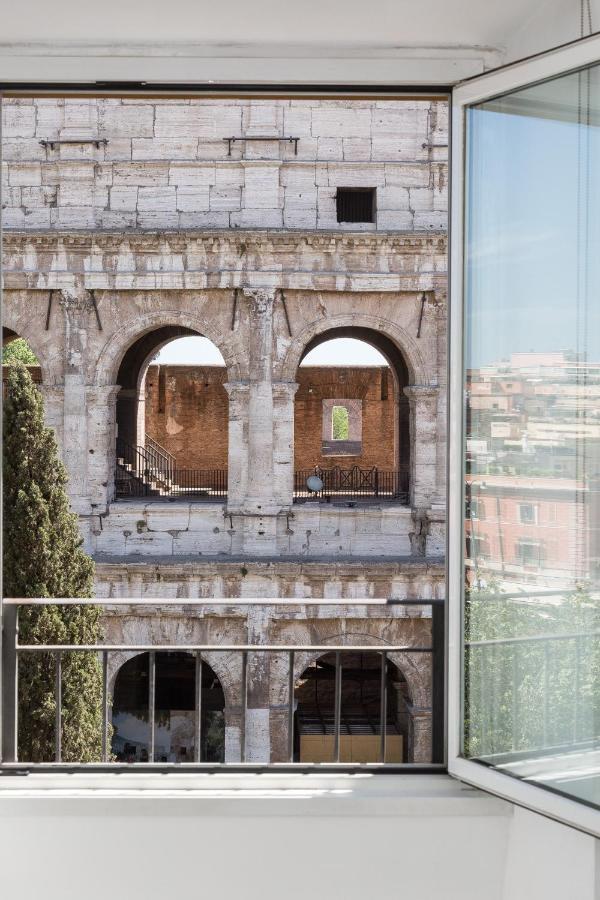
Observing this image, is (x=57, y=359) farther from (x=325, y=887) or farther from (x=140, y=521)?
(x=325, y=887)

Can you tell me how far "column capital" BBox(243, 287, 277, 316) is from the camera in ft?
39.4

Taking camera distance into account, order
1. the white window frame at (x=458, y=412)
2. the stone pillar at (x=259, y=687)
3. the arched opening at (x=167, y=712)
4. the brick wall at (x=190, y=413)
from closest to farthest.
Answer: the white window frame at (x=458, y=412) < the stone pillar at (x=259, y=687) < the arched opening at (x=167, y=712) < the brick wall at (x=190, y=413)

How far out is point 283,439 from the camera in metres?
12.2

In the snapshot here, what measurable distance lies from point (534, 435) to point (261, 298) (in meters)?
9.90

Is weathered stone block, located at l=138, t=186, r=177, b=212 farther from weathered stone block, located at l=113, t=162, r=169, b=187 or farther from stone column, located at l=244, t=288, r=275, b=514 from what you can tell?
stone column, located at l=244, t=288, r=275, b=514

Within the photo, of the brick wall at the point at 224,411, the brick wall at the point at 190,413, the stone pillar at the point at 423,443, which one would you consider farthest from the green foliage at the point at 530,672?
the brick wall at the point at 190,413

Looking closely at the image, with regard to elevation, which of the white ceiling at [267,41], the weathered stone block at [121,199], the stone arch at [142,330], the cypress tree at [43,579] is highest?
the weathered stone block at [121,199]

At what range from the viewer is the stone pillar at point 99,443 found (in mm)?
12078

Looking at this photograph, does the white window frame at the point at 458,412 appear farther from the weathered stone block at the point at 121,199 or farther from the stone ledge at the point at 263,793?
the weathered stone block at the point at 121,199

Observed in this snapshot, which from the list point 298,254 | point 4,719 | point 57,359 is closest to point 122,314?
point 57,359

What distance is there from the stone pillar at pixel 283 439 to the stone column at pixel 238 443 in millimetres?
397

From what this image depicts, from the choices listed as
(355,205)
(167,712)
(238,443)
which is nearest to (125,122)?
(355,205)

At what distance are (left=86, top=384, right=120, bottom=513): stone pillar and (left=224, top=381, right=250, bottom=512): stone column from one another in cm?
166

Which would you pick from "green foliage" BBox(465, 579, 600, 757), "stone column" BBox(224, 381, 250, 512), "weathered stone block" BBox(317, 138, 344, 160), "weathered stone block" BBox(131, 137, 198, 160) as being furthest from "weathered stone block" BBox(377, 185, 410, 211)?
"green foliage" BBox(465, 579, 600, 757)
